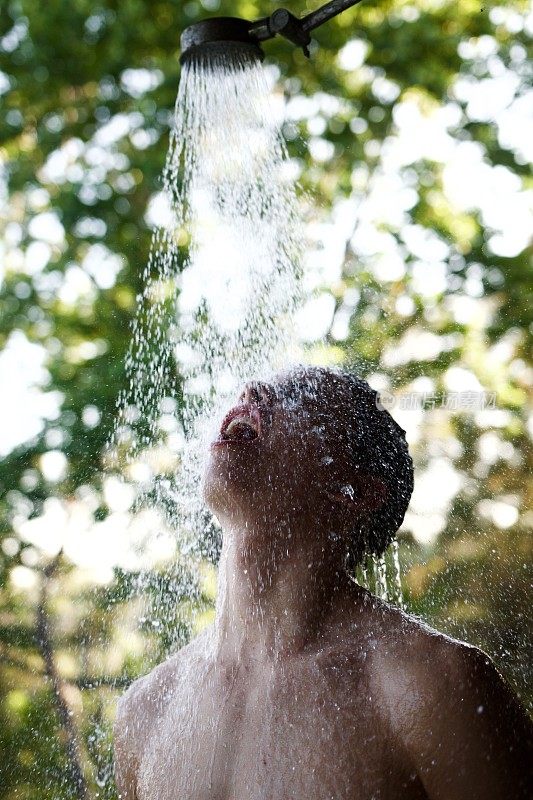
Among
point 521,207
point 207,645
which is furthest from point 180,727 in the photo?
point 521,207

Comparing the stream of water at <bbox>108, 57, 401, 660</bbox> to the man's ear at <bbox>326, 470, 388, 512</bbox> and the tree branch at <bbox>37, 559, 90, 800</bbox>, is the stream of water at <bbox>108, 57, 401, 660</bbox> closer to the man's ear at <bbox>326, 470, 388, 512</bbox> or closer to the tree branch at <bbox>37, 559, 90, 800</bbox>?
the tree branch at <bbox>37, 559, 90, 800</bbox>

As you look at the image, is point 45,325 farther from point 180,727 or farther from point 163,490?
point 180,727

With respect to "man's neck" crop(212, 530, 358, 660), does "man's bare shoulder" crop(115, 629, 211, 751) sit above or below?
below

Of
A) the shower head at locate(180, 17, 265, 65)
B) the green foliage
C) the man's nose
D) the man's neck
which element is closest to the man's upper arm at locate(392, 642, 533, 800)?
the man's neck

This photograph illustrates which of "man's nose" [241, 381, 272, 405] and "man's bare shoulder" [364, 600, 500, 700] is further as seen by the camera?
"man's nose" [241, 381, 272, 405]

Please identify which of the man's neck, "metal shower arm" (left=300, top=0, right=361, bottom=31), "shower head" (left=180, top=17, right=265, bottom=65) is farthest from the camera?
"shower head" (left=180, top=17, right=265, bottom=65)

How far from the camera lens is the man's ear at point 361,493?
3.92ft

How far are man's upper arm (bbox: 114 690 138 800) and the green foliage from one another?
1.53 meters

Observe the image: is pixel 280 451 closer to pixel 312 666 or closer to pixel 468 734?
pixel 312 666

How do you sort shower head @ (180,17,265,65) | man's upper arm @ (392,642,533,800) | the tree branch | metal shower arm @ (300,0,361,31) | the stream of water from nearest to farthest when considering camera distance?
man's upper arm @ (392,642,533,800)
metal shower arm @ (300,0,361,31)
shower head @ (180,17,265,65)
the stream of water
the tree branch

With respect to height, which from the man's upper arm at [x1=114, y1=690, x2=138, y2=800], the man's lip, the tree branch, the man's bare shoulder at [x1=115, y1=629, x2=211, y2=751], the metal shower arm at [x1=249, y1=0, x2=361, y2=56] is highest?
the metal shower arm at [x1=249, y1=0, x2=361, y2=56]

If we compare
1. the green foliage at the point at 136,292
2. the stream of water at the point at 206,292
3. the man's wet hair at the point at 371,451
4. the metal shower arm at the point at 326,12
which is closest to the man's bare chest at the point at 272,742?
the man's wet hair at the point at 371,451

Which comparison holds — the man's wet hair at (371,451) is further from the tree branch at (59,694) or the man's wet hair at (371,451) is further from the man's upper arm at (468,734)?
the tree branch at (59,694)

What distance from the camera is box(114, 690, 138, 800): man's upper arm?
120 cm
